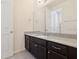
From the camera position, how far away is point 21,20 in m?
5.30

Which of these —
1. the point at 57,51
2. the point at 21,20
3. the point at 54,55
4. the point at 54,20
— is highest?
the point at 21,20

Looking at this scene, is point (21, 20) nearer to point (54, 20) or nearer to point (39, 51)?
point (54, 20)

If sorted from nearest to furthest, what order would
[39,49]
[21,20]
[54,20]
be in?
[39,49] < [54,20] < [21,20]

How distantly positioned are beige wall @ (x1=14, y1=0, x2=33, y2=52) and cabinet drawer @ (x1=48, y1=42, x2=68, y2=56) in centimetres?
295

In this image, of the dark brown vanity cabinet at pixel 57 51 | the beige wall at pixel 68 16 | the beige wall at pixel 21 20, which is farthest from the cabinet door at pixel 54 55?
the beige wall at pixel 21 20

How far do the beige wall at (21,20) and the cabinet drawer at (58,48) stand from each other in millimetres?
2950

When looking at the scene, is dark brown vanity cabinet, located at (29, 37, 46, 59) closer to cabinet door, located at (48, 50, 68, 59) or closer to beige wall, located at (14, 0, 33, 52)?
cabinet door, located at (48, 50, 68, 59)

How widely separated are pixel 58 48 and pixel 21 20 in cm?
362

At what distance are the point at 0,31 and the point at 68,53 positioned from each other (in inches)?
44.9

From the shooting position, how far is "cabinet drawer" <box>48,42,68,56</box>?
1.81 m

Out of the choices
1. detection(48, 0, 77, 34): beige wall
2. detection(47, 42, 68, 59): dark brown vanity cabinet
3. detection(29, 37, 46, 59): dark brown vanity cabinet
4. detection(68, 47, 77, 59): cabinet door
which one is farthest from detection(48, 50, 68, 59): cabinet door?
detection(48, 0, 77, 34): beige wall

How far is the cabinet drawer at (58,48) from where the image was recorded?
1.81 m

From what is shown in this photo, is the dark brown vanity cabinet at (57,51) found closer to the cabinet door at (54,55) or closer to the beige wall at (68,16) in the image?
the cabinet door at (54,55)

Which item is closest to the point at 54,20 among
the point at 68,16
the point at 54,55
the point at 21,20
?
the point at 68,16
